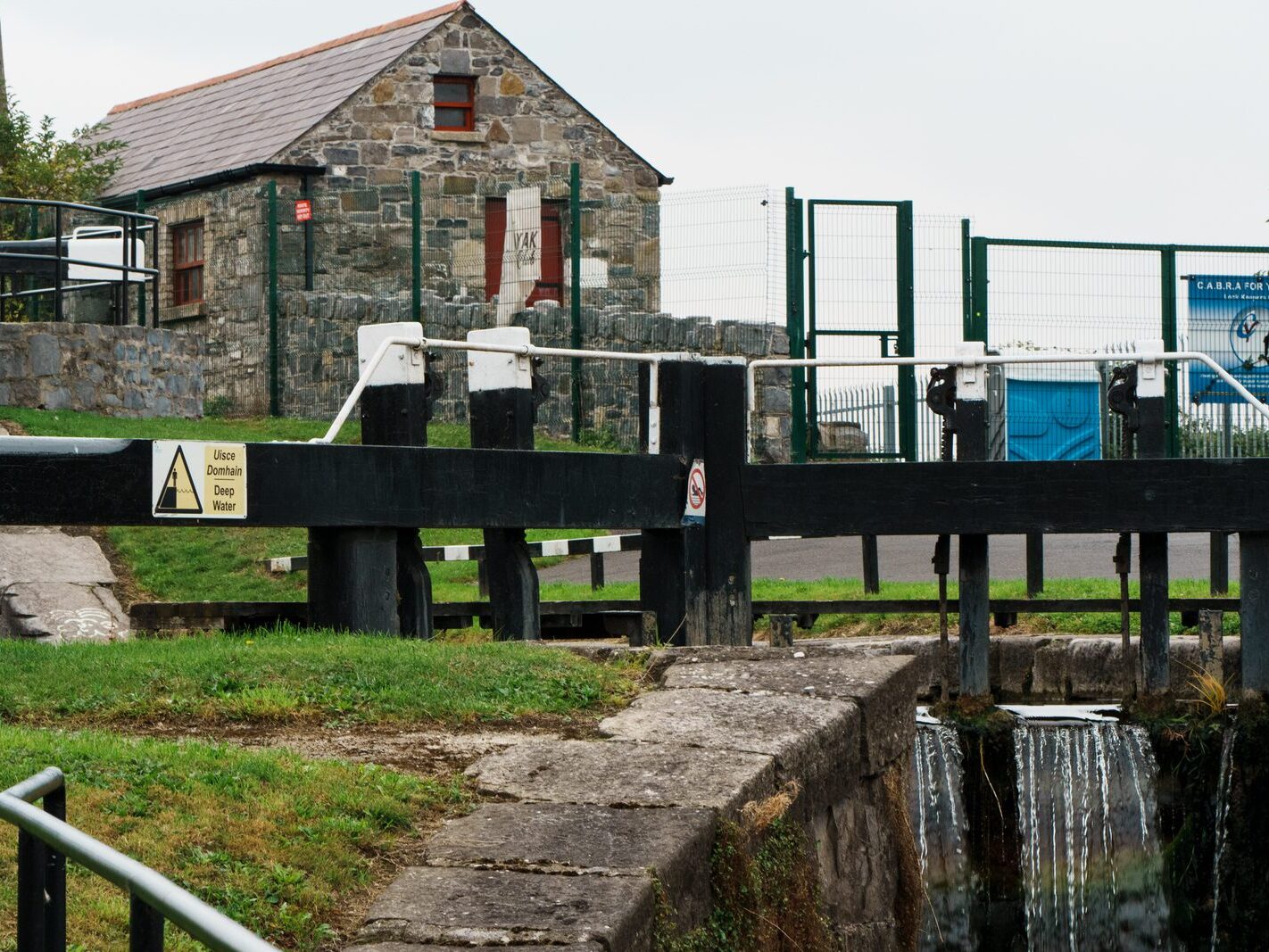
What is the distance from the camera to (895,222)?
58.9 ft

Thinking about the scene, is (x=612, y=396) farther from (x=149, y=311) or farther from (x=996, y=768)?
(x=996, y=768)

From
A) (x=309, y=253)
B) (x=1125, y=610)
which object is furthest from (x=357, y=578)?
(x=309, y=253)

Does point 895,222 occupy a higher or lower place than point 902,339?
higher

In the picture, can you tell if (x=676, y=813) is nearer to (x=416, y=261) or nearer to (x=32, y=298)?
(x=416, y=261)

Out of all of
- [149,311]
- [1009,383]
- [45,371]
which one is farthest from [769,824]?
[149,311]

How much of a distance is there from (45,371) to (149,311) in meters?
8.01

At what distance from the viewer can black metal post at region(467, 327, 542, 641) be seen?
28.5ft

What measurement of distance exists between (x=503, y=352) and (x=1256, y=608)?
3.75 metres

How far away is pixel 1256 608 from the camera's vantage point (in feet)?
29.3

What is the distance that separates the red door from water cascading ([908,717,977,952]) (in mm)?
15226

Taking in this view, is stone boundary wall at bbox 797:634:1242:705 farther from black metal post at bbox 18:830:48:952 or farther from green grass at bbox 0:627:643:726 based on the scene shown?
black metal post at bbox 18:830:48:952

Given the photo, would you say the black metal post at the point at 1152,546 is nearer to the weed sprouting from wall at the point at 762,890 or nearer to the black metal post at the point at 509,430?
the black metal post at the point at 509,430

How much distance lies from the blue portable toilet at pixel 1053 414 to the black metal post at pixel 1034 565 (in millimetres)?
5465

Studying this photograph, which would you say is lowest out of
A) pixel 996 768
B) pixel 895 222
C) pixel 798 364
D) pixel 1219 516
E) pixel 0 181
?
pixel 996 768
